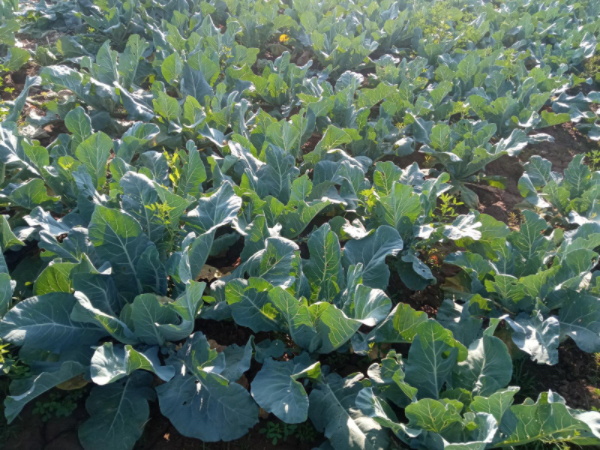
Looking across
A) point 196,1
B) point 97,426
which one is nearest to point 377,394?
point 97,426

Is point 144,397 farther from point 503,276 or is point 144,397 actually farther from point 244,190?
point 503,276

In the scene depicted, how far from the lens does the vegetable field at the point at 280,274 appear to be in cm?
191

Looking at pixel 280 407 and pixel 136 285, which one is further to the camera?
pixel 136 285

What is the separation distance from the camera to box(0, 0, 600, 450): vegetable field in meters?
1.91

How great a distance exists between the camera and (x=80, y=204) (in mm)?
2465

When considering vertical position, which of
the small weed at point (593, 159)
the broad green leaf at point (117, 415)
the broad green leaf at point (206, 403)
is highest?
the small weed at point (593, 159)

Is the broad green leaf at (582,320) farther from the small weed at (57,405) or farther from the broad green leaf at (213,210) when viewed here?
the small weed at (57,405)

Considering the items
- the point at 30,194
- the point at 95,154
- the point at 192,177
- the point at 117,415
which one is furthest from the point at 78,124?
the point at 117,415

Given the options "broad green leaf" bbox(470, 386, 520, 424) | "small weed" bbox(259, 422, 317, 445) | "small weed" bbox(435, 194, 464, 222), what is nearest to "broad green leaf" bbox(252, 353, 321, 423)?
"small weed" bbox(259, 422, 317, 445)

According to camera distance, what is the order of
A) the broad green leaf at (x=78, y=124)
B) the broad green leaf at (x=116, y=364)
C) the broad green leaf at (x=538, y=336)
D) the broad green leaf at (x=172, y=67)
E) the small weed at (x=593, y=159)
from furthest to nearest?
the small weed at (x=593, y=159) → the broad green leaf at (x=172, y=67) → the broad green leaf at (x=78, y=124) → the broad green leaf at (x=538, y=336) → the broad green leaf at (x=116, y=364)

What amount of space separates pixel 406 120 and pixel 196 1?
341 cm

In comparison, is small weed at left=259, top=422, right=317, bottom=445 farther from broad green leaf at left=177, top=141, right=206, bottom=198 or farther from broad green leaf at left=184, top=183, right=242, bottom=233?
broad green leaf at left=177, top=141, right=206, bottom=198

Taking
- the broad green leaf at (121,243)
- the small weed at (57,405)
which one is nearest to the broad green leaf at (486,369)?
the broad green leaf at (121,243)

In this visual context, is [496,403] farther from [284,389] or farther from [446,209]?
[446,209]
